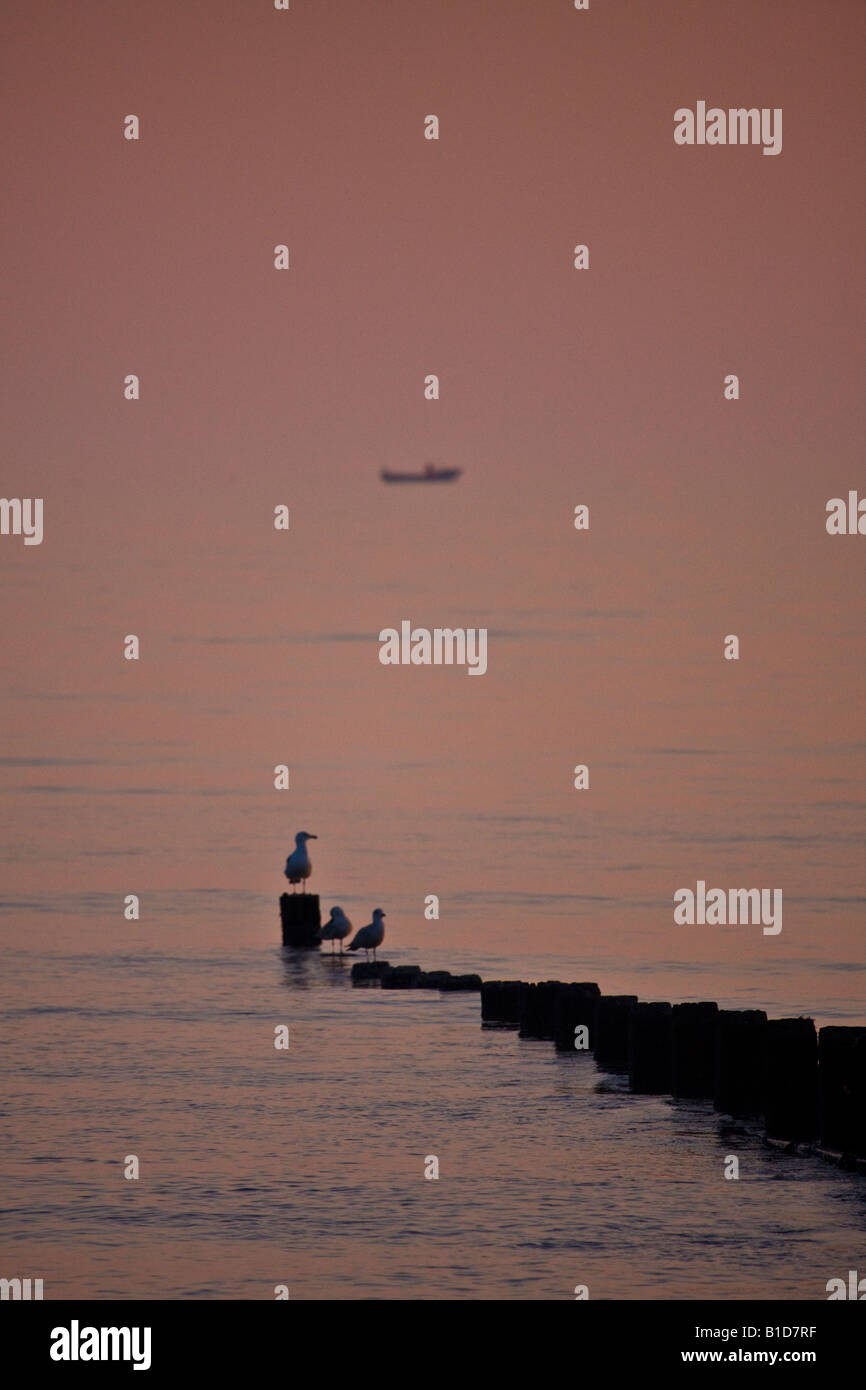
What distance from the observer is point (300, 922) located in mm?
31578

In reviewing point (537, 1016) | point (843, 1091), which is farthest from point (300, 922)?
point (843, 1091)

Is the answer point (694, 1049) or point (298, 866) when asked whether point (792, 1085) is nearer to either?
point (694, 1049)

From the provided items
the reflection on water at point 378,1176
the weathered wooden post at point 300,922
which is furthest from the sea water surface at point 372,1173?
the weathered wooden post at point 300,922

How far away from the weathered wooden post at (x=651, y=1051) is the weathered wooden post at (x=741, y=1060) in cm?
114

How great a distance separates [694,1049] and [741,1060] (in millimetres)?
851

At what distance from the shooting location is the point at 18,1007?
2575 cm

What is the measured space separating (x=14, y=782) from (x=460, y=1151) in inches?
1383

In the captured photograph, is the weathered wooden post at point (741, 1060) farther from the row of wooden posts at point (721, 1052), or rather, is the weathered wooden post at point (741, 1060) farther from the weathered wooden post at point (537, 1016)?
the weathered wooden post at point (537, 1016)

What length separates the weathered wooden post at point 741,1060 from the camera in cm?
1941

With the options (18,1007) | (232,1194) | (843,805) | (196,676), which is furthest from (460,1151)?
(196,676)

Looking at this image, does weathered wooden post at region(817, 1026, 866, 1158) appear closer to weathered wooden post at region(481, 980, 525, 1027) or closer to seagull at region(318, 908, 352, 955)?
weathered wooden post at region(481, 980, 525, 1027)

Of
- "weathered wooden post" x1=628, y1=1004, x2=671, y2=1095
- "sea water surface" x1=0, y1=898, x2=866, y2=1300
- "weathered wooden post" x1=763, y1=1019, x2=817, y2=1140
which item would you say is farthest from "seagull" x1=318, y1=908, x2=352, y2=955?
"weathered wooden post" x1=763, y1=1019, x2=817, y2=1140

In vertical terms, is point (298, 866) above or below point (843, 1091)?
above

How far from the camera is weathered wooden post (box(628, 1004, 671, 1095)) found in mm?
20703
